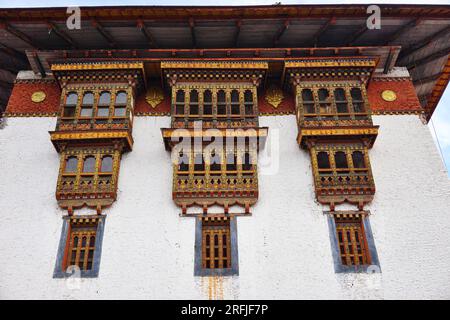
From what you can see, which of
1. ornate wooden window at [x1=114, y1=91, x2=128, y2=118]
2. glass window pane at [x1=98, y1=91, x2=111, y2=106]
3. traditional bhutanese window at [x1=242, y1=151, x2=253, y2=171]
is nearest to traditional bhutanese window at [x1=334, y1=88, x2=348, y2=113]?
traditional bhutanese window at [x1=242, y1=151, x2=253, y2=171]

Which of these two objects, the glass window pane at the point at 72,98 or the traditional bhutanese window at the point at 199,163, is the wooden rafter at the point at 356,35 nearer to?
the traditional bhutanese window at the point at 199,163

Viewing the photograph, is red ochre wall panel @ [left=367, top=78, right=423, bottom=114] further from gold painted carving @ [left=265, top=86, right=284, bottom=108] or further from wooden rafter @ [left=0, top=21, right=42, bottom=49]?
wooden rafter @ [left=0, top=21, right=42, bottom=49]

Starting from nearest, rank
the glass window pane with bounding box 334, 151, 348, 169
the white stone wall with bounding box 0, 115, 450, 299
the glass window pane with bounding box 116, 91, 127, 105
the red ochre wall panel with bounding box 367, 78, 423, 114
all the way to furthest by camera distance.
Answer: the white stone wall with bounding box 0, 115, 450, 299 < the glass window pane with bounding box 334, 151, 348, 169 < the glass window pane with bounding box 116, 91, 127, 105 < the red ochre wall panel with bounding box 367, 78, 423, 114

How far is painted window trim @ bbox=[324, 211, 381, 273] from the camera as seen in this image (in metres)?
13.2

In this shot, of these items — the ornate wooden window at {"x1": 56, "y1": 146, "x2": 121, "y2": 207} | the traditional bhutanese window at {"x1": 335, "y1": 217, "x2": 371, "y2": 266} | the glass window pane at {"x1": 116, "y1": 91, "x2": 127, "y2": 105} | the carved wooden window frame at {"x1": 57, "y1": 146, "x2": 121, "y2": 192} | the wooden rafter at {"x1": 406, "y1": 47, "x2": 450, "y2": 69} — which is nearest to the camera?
the traditional bhutanese window at {"x1": 335, "y1": 217, "x2": 371, "y2": 266}

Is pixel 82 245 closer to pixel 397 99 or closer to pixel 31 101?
pixel 31 101

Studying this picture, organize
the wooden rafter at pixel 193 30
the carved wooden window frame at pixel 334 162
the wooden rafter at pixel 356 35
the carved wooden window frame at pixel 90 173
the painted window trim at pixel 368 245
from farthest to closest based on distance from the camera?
the wooden rafter at pixel 356 35 < the wooden rafter at pixel 193 30 < the carved wooden window frame at pixel 334 162 < the carved wooden window frame at pixel 90 173 < the painted window trim at pixel 368 245

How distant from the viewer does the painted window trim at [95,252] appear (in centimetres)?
1305

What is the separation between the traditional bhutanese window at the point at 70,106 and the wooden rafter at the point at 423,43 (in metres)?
12.3

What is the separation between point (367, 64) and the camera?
51.7ft

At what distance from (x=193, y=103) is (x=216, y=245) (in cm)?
493

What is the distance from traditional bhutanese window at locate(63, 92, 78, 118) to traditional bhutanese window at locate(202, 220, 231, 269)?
596cm

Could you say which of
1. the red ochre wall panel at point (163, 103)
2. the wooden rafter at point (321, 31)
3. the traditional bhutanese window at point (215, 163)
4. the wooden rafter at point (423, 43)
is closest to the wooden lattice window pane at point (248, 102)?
the red ochre wall panel at point (163, 103)

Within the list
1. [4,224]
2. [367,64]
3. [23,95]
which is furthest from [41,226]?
[367,64]
